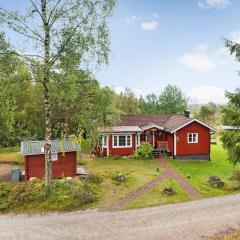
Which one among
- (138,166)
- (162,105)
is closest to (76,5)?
(138,166)

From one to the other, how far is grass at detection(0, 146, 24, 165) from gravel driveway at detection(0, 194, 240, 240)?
1656 centimetres

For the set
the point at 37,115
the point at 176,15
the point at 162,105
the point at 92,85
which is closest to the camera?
the point at 92,85

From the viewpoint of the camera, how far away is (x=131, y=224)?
16922 mm

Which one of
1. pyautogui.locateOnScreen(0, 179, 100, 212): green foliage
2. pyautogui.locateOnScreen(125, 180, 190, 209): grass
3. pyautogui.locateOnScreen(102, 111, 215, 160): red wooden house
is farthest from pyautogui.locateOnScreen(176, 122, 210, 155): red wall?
pyautogui.locateOnScreen(0, 179, 100, 212): green foliage

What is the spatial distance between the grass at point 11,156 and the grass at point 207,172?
599 inches

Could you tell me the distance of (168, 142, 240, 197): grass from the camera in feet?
76.8

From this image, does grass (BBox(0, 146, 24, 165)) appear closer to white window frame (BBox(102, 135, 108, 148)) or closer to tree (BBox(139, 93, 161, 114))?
white window frame (BBox(102, 135, 108, 148))

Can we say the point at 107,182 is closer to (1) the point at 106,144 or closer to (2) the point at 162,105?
(1) the point at 106,144

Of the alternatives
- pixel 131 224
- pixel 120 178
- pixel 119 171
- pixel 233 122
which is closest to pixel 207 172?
pixel 119 171

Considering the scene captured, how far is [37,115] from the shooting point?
149 feet

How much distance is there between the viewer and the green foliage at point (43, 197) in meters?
19.3

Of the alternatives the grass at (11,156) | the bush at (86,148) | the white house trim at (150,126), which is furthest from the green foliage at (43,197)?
the bush at (86,148)

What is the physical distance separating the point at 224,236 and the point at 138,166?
16191 mm

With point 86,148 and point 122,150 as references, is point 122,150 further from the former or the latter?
point 86,148
